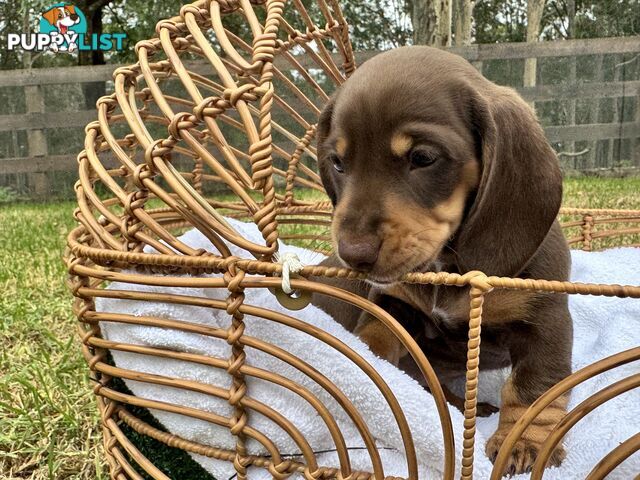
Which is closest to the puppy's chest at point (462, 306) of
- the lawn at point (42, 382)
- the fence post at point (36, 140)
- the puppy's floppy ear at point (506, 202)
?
the puppy's floppy ear at point (506, 202)

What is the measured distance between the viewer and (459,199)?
1.58 metres

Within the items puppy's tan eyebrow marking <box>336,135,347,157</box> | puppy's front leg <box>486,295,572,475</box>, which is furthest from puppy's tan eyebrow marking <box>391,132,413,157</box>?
puppy's front leg <box>486,295,572,475</box>

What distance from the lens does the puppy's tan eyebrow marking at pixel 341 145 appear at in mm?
1615

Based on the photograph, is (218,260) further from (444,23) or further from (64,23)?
(64,23)

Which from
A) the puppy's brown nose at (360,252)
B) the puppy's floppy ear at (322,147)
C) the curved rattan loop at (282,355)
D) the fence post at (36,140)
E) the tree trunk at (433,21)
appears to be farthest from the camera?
the fence post at (36,140)

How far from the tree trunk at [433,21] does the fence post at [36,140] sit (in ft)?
16.5

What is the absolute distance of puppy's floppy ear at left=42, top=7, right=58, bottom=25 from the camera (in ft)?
35.2

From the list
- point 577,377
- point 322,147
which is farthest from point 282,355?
point 322,147

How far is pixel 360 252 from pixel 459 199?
0.36 metres

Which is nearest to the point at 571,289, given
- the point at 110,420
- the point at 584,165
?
the point at 110,420

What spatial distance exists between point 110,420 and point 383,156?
0.93 metres

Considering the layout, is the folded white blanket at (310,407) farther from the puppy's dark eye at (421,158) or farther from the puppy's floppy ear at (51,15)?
the puppy's floppy ear at (51,15)

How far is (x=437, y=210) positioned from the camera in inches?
60.4

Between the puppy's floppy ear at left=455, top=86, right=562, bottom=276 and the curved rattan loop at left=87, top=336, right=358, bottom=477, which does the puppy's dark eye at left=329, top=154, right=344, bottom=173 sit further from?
the curved rattan loop at left=87, top=336, right=358, bottom=477
